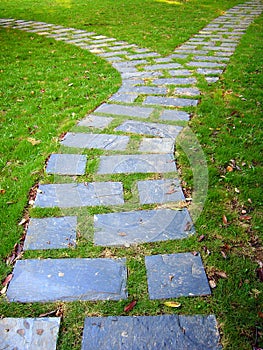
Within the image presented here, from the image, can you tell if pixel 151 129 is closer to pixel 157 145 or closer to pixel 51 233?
pixel 157 145

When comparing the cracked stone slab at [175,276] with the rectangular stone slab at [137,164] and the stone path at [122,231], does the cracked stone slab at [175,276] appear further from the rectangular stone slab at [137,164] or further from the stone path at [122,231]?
the rectangular stone slab at [137,164]

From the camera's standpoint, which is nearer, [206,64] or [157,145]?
[157,145]

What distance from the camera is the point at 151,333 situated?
161cm

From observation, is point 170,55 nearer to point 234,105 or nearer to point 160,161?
point 234,105

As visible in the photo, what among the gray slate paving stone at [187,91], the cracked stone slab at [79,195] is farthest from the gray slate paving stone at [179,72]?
the cracked stone slab at [79,195]

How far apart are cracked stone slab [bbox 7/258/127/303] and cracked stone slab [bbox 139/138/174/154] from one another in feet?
4.35

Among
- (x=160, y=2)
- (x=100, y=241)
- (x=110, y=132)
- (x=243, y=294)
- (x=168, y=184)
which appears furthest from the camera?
(x=160, y=2)

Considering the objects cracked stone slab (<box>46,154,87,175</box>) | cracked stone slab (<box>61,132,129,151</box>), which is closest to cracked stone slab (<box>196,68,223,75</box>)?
cracked stone slab (<box>61,132,129,151</box>)

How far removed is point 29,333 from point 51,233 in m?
0.71

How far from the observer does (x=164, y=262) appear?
1.97 meters

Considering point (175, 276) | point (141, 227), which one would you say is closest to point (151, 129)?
point (141, 227)

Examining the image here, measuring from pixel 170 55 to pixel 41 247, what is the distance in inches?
180

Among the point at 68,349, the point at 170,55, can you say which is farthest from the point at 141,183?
the point at 170,55

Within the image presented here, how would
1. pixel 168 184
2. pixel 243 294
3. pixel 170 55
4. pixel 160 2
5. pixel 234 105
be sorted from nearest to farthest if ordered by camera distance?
1. pixel 243 294
2. pixel 168 184
3. pixel 234 105
4. pixel 170 55
5. pixel 160 2
